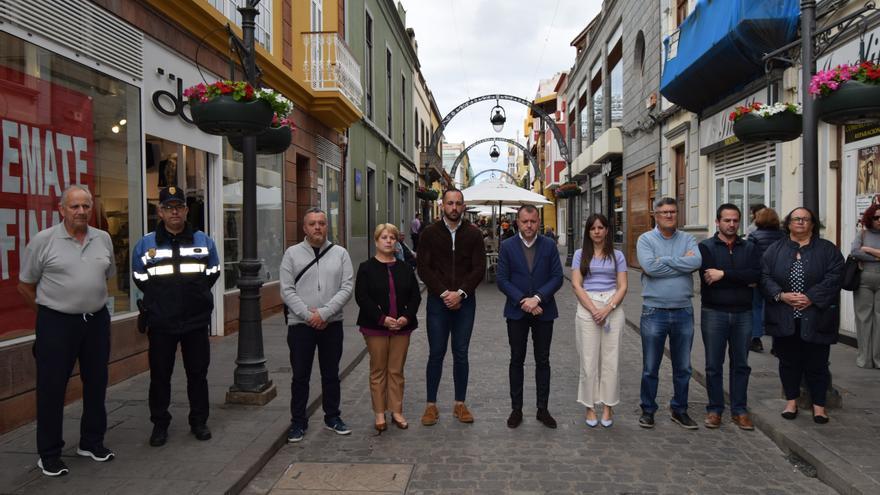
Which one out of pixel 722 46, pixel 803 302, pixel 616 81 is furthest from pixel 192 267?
pixel 616 81

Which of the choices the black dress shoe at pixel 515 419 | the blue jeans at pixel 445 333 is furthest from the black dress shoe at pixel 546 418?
the blue jeans at pixel 445 333

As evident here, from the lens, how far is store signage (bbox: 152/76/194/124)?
732 cm

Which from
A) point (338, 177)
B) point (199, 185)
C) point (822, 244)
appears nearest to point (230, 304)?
point (199, 185)

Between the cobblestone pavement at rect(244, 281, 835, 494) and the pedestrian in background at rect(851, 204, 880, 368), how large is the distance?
2.06m

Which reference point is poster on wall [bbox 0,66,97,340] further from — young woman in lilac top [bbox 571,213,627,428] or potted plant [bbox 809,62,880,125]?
potted plant [bbox 809,62,880,125]

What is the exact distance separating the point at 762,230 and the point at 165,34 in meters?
7.59

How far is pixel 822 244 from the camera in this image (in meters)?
4.88

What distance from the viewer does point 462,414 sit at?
5266mm

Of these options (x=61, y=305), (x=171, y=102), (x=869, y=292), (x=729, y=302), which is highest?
(x=171, y=102)

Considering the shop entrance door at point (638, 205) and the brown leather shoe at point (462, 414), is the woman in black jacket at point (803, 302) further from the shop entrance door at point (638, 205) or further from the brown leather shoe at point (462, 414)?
the shop entrance door at point (638, 205)

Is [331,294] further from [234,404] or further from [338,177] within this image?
[338,177]

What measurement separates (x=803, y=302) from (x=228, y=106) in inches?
190

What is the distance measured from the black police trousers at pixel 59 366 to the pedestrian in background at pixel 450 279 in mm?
2423

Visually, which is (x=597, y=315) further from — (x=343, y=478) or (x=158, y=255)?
(x=158, y=255)
